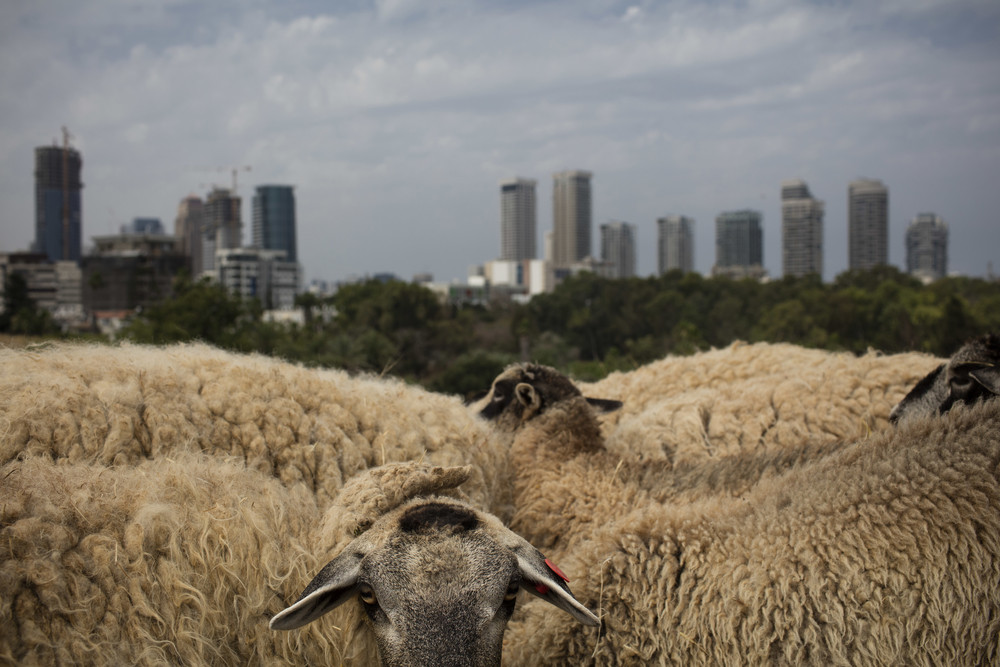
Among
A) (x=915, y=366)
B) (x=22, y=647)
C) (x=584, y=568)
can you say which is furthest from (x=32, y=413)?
(x=915, y=366)

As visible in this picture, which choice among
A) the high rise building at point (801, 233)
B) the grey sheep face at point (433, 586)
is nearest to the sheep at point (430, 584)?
the grey sheep face at point (433, 586)

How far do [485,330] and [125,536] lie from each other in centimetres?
5674

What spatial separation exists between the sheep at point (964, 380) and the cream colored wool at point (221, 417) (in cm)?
276

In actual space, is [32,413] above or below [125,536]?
above

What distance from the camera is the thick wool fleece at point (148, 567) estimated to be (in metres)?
2.29

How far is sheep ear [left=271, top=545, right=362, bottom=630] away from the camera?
7.83 feet

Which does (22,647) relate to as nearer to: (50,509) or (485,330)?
(50,509)

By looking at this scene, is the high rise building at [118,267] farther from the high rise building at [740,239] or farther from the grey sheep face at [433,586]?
the grey sheep face at [433,586]

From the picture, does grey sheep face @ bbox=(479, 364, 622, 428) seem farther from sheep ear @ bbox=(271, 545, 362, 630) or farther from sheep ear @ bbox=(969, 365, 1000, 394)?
Result: sheep ear @ bbox=(271, 545, 362, 630)

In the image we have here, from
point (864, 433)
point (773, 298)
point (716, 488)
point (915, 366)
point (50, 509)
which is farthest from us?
point (773, 298)

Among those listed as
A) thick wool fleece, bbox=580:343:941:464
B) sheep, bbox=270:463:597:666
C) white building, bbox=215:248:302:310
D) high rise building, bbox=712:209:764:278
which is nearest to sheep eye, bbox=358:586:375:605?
sheep, bbox=270:463:597:666

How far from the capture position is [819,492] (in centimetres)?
303

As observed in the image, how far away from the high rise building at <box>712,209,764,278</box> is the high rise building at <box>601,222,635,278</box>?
33.0 m

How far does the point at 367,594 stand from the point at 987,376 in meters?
3.82
